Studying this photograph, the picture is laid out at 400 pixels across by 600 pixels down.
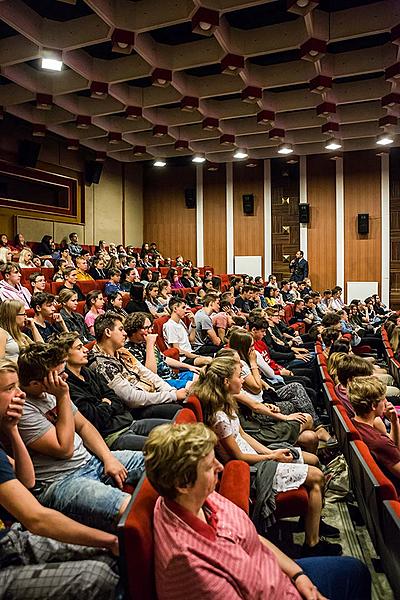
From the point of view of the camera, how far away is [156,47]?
3.96 metres

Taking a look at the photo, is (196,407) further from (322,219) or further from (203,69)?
(322,219)

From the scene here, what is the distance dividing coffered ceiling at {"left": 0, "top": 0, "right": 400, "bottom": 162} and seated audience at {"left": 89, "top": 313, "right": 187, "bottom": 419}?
2.05m

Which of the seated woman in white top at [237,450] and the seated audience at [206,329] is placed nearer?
the seated woman in white top at [237,450]

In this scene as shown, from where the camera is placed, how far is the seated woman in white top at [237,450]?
4.26ft

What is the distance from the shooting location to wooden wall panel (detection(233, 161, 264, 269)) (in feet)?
24.0

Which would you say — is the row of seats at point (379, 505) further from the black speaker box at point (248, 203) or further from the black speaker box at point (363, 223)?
the black speaker box at point (248, 203)

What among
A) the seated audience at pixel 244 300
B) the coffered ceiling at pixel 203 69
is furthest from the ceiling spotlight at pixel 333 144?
the seated audience at pixel 244 300

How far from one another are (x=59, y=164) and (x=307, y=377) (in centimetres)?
481

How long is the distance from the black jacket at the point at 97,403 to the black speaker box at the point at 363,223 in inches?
233

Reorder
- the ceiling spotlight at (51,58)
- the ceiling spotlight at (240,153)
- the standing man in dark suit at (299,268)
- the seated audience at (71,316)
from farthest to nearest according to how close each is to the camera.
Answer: the standing man in dark suit at (299,268)
the ceiling spotlight at (240,153)
the ceiling spotlight at (51,58)
the seated audience at (71,316)

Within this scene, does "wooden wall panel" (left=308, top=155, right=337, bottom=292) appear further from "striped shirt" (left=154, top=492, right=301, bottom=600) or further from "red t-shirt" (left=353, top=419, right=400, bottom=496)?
"striped shirt" (left=154, top=492, right=301, bottom=600)

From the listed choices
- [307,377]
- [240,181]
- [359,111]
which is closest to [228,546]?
[307,377]

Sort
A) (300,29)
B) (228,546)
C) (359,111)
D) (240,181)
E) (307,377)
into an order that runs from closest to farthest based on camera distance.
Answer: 1. (228,546)
2. (307,377)
3. (300,29)
4. (359,111)
5. (240,181)

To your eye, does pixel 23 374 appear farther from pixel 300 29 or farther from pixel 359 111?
pixel 359 111
